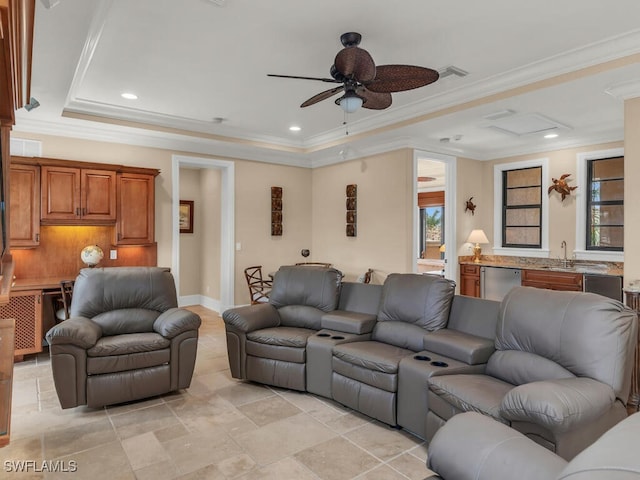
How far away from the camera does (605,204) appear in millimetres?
5820

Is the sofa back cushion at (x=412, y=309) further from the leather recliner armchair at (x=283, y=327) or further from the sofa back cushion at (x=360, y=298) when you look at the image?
the leather recliner armchair at (x=283, y=327)

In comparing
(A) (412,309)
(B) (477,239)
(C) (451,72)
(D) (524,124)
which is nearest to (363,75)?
(C) (451,72)

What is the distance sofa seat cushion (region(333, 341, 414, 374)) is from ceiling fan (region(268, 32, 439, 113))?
6.10ft

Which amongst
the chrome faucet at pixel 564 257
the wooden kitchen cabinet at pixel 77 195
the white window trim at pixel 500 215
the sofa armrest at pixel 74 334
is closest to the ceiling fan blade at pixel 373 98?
the sofa armrest at pixel 74 334

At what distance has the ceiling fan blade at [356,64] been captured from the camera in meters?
2.67

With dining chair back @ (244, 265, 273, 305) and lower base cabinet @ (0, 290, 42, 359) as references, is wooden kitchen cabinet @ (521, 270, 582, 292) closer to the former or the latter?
dining chair back @ (244, 265, 273, 305)

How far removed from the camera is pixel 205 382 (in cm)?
384

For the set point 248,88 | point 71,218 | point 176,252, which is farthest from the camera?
point 176,252

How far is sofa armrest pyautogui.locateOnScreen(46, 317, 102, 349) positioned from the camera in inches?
119

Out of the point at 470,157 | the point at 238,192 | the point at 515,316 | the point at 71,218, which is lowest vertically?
the point at 515,316

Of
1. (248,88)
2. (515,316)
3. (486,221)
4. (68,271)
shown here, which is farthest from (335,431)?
(486,221)

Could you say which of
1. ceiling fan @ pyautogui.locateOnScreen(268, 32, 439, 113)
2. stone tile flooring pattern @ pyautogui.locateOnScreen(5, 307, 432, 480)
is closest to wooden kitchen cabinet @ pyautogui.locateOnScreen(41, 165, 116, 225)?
stone tile flooring pattern @ pyautogui.locateOnScreen(5, 307, 432, 480)

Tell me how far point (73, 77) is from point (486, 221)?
6.27m

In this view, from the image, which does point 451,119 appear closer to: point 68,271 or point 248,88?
point 248,88
